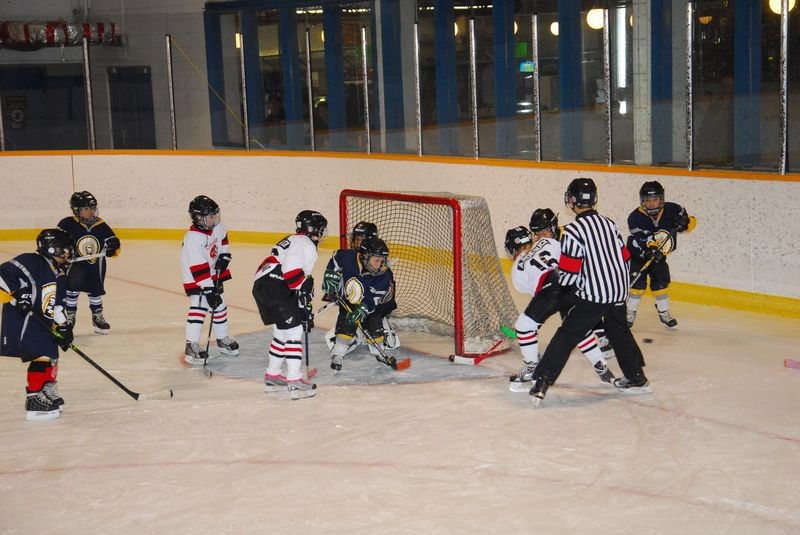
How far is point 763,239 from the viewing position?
6.83 meters

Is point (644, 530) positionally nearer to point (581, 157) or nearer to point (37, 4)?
point (581, 157)

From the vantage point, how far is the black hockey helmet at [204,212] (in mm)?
5797

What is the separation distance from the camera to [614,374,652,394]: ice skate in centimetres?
509

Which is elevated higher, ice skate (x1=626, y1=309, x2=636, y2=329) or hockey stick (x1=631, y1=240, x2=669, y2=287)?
hockey stick (x1=631, y1=240, x2=669, y2=287)

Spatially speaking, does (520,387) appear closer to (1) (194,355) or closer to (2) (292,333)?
(2) (292,333)

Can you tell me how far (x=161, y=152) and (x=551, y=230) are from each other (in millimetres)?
6310

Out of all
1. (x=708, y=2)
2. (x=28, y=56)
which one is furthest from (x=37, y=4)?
(x=708, y=2)

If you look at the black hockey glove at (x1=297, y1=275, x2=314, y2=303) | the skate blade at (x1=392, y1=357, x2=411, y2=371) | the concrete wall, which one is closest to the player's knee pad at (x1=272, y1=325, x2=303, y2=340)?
the black hockey glove at (x1=297, y1=275, x2=314, y2=303)

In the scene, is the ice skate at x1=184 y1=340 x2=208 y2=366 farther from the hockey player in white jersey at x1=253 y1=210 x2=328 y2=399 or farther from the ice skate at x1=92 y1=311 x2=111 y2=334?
the ice skate at x1=92 y1=311 x2=111 y2=334

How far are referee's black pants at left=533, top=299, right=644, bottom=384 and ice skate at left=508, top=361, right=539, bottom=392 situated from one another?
10.8 inches

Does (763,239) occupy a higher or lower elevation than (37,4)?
lower

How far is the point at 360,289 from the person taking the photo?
5555mm

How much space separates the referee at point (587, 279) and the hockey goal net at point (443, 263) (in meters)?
1.05

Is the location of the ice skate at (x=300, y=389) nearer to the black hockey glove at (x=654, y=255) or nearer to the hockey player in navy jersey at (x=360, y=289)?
the hockey player in navy jersey at (x=360, y=289)
